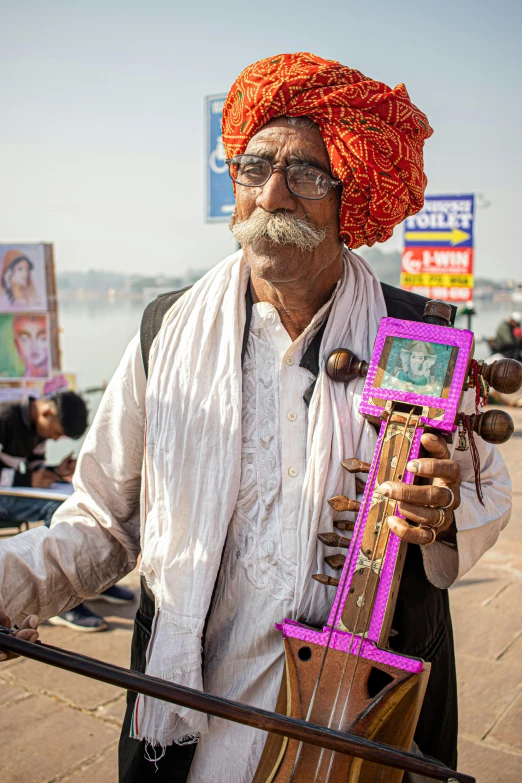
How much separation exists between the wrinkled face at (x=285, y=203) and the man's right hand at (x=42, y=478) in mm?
3702

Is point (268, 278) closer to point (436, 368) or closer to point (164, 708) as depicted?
point (436, 368)

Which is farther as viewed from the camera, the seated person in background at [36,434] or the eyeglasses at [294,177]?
the seated person in background at [36,434]

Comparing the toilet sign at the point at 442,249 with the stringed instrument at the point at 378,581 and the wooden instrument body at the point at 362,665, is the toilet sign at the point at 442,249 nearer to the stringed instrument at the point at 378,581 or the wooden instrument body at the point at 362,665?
the stringed instrument at the point at 378,581

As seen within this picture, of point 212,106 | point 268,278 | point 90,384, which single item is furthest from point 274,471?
point 90,384

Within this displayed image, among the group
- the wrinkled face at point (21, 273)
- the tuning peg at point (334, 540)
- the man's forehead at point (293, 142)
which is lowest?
the tuning peg at point (334, 540)

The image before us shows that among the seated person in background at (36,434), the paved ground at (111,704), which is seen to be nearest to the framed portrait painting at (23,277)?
the seated person in background at (36,434)

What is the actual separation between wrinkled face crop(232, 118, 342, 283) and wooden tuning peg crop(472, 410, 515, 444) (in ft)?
1.83

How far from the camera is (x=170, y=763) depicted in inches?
68.2

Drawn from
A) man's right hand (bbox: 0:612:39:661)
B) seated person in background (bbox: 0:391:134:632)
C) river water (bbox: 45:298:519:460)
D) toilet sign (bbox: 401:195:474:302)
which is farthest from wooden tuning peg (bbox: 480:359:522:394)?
toilet sign (bbox: 401:195:474:302)

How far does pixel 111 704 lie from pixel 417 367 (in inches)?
107

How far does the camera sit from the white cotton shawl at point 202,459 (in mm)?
1666

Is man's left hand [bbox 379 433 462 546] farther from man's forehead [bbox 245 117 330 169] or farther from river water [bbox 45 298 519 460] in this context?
river water [bbox 45 298 519 460]

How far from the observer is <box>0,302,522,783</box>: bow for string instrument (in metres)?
1.35

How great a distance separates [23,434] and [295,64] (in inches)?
155
